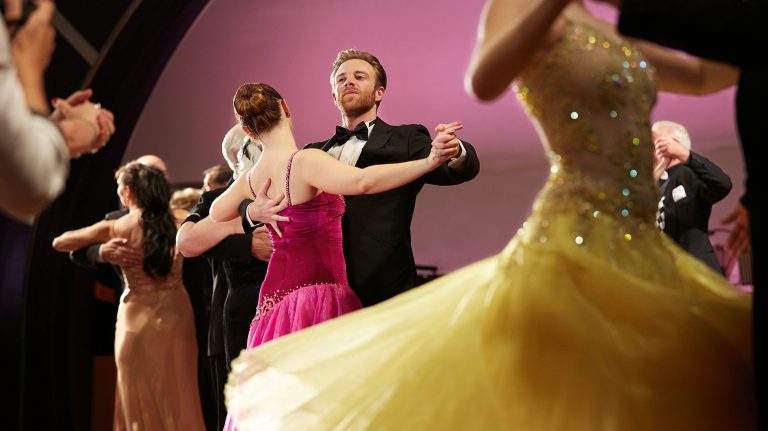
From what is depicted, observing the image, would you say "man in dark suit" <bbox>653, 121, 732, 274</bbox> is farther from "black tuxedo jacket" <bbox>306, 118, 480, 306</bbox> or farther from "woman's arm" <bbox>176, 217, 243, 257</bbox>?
"woman's arm" <bbox>176, 217, 243, 257</bbox>

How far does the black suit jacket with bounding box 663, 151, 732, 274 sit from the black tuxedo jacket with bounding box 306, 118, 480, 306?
1.60 meters

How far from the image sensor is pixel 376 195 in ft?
11.0

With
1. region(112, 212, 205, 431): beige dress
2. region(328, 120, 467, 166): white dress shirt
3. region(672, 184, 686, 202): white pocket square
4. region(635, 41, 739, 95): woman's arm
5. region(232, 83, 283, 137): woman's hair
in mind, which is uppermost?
region(635, 41, 739, 95): woman's arm

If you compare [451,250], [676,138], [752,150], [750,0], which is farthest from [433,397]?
[451,250]

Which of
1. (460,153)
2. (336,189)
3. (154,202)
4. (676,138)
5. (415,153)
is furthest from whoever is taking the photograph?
(154,202)

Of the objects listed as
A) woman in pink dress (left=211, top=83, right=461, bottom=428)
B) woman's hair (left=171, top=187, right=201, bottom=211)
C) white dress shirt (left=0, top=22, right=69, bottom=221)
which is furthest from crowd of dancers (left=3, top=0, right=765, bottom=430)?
woman's hair (left=171, top=187, right=201, bottom=211)

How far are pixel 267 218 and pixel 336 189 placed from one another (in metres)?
0.31

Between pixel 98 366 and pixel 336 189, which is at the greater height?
pixel 336 189

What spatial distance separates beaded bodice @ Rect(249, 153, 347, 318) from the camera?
10.3 ft

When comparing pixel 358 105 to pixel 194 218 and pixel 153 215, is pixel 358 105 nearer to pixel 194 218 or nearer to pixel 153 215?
pixel 194 218

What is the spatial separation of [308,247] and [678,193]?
2.17 meters

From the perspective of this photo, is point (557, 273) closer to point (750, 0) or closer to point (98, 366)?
point (750, 0)

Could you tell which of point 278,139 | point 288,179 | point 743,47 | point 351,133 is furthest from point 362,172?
point 743,47

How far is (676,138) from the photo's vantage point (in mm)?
→ 4469
